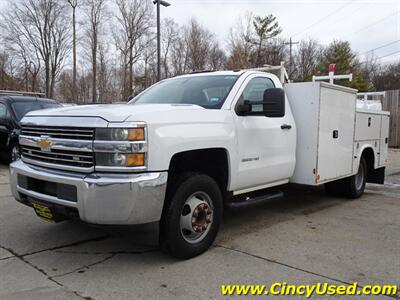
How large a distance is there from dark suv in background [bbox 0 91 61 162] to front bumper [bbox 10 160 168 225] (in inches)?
273

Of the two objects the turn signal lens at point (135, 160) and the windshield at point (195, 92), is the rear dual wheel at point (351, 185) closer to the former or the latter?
the windshield at point (195, 92)

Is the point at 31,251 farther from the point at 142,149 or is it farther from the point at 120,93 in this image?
the point at 120,93

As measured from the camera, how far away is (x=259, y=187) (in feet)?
16.6

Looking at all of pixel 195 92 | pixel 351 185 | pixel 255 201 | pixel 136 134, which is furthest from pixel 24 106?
pixel 351 185

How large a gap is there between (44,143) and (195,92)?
1.91 meters

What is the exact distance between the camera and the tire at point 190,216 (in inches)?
151

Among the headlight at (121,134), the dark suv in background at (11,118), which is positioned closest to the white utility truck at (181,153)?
the headlight at (121,134)

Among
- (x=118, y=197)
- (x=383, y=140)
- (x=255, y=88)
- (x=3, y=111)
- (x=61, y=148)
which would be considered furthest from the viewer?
(x=3, y=111)

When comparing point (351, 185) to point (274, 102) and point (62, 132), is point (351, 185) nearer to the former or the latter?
point (274, 102)

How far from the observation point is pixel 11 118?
390 inches

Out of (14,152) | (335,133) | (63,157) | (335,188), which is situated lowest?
(335,188)

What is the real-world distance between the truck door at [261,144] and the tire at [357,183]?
2.16 m

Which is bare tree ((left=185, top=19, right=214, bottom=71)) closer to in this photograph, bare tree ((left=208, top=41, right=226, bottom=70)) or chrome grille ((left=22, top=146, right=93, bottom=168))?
bare tree ((left=208, top=41, right=226, bottom=70))

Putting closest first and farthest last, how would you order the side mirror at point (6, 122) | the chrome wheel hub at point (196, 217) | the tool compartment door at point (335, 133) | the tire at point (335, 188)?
1. the chrome wheel hub at point (196, 217)
2. the tool compartment door at point (335, 133)
3. the tire at point (335, 188)
4. the side mirror at point (6, 122)
